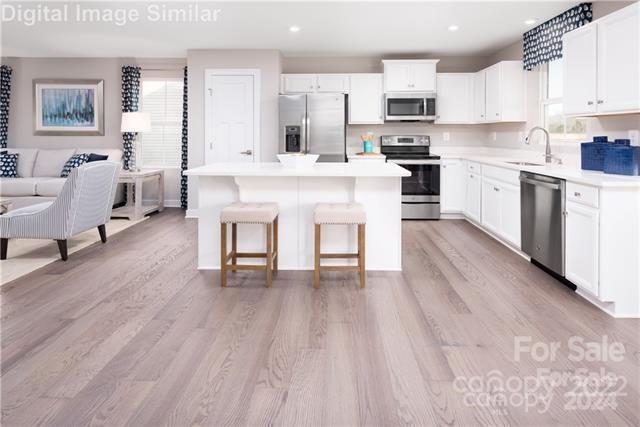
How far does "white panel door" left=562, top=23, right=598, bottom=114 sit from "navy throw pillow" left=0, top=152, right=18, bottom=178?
23.2 ft

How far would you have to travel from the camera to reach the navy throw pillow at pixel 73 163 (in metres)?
7.27

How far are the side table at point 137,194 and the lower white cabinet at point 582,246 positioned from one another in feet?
18.1

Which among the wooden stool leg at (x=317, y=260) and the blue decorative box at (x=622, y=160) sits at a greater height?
the blue decorative box at (x=622, y=160)

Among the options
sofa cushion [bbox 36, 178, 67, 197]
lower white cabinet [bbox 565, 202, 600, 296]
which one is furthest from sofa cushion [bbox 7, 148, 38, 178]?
lower white cabinet [bbox 565, 202, 600, 296]

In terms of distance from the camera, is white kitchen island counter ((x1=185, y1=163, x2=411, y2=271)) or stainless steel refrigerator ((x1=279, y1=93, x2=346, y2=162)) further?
stainless steel refrigerator ((x1=279, y1=93, x2=346, y2=162))

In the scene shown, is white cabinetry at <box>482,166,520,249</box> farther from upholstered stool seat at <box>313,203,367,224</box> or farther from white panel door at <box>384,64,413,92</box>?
white panel door at <box>384,64,413,92</box>

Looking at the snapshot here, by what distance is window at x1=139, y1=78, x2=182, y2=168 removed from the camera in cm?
823

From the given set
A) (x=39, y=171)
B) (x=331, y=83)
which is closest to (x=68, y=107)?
(x=39, y=171)

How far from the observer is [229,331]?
2.93 meters

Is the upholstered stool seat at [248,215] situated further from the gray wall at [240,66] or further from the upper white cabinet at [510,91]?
the upper white cabinet at [510,91]

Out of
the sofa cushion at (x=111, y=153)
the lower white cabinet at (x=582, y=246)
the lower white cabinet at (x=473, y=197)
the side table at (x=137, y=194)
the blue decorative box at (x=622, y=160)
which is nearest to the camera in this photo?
the lower white cabinet at (x=582, y=246)

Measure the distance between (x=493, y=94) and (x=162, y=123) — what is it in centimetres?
496

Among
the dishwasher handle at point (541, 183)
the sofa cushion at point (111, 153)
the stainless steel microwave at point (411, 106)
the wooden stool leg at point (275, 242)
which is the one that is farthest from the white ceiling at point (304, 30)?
the wooden stool leg at point (275, 242)

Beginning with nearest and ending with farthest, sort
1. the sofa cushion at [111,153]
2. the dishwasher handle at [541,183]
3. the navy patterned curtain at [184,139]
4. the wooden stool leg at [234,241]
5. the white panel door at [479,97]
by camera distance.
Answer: the dishwasher handle at [541,183], the wooden stool leg at [234,241], the white panel door at [479,97], the sofa cushion at [111,153], the navy patterned curtain at [184,139]
